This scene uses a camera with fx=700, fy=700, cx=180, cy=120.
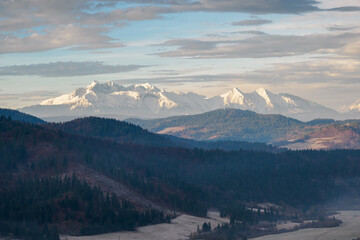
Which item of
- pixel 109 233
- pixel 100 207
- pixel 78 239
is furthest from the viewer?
pixel 100 207

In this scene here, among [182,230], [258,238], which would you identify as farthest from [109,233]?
[258,238]

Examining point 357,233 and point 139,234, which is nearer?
point 139,234

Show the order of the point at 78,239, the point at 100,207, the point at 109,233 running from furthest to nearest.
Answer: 1. the point at 100,207
2. the point at 109,233
3. the point at 78,239

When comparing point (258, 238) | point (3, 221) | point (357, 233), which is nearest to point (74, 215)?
point (3, 221)

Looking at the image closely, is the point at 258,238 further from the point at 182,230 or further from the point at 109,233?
the point at 109,233

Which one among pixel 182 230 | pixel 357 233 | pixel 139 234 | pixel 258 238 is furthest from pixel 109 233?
pixel 357 233

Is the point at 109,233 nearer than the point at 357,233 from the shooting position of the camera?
Yes

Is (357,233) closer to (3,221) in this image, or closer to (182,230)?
(182,230)
